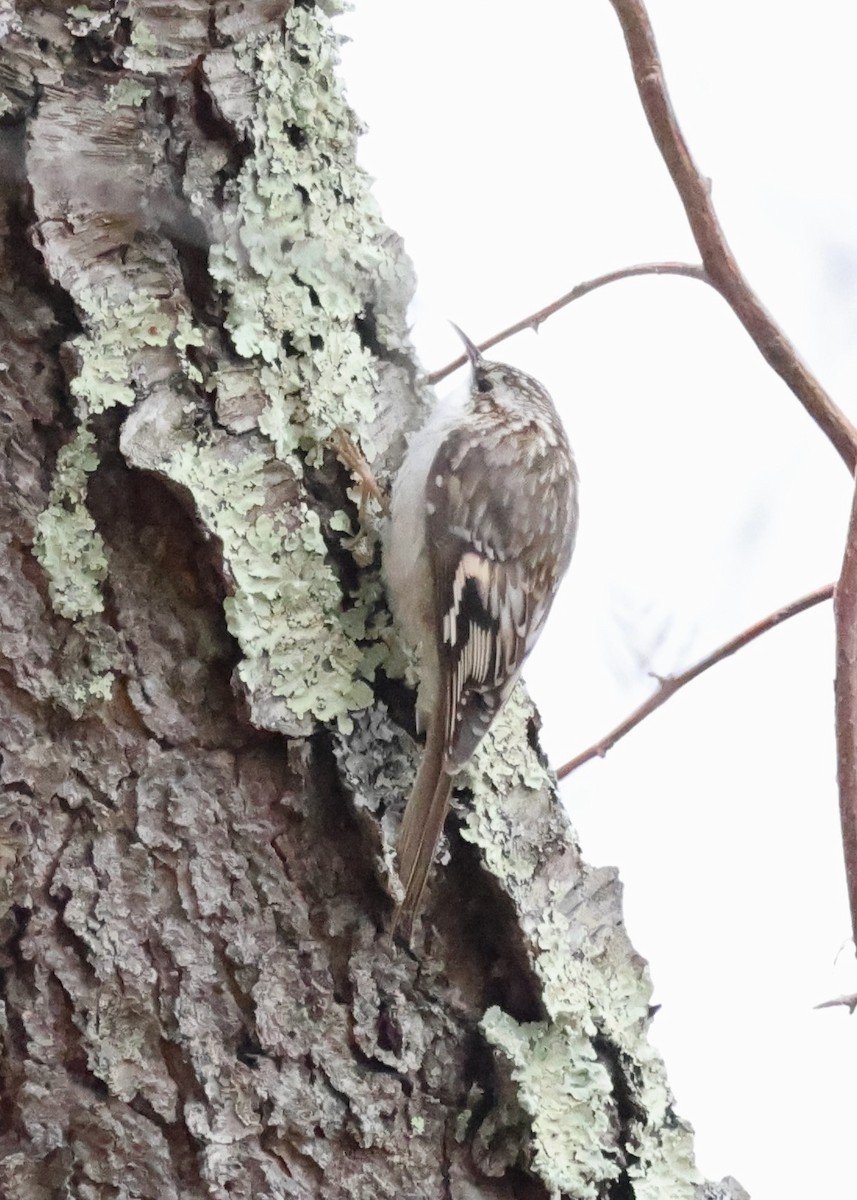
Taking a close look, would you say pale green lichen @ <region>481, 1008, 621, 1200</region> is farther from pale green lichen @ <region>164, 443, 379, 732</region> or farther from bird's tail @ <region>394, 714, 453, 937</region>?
pale green lichen @ <region>164, 443, 379, 732</region>

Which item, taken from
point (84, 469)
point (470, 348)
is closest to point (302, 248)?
point (84, 469)

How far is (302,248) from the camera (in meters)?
1.36

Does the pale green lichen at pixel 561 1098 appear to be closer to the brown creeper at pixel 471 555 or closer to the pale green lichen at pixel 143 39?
the brown creeper at pixel 471 555

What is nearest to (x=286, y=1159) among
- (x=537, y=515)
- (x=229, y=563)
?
(x=229, y=563)

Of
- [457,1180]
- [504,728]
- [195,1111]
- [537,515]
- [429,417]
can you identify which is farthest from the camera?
[537,515]

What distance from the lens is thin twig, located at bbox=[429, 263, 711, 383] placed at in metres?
1.36

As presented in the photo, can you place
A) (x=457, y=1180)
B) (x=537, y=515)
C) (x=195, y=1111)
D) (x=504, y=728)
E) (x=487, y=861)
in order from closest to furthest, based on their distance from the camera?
(x=195, y=1111)
(x=457, y=1180)
(x=487, y=861)
(x=504, y=728)
(x=537, y=515)

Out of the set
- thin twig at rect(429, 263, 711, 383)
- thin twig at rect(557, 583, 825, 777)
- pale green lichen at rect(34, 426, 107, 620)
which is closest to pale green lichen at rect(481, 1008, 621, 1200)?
thin twig at rect(557, 583, 825, 777)

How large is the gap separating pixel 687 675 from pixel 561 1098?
1.69ft

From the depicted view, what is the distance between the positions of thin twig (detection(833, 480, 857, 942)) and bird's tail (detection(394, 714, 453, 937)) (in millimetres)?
398

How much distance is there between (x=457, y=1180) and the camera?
3.97 ft

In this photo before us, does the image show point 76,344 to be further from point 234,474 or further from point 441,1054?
point 441,1054

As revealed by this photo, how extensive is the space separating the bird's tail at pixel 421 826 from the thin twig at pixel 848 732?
1.31 ft

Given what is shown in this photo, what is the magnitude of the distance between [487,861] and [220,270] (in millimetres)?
672
